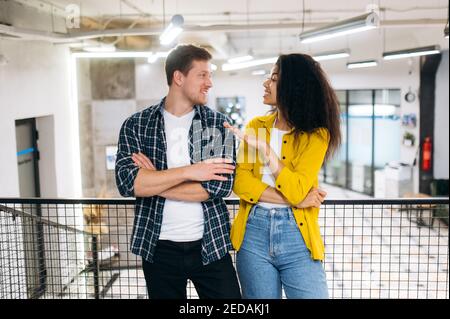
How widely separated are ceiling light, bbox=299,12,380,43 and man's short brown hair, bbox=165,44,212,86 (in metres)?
2.70

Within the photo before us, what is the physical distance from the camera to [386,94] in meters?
12.2

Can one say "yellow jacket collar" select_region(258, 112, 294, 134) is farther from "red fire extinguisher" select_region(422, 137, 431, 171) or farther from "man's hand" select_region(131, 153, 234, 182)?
"red fire extinguisher" select_region(422, 137, 431, 171)

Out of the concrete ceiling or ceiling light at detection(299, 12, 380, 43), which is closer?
ceiling light at detection(299, 12, 380, 43)

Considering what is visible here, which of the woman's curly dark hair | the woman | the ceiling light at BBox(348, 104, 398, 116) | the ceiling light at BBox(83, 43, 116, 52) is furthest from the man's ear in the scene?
the ceiling light at BBox(348, 104, 398, 116)

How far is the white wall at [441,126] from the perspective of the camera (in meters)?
10.9

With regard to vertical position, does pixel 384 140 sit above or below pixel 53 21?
below

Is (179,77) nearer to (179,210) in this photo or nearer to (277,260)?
(179,210)

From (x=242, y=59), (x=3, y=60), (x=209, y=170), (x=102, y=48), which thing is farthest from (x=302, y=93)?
(x=242, y=59)

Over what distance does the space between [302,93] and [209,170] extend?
0.42m

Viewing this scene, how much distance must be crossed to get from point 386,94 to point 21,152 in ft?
29.6

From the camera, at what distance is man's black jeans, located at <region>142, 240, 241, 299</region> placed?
5.85 feet

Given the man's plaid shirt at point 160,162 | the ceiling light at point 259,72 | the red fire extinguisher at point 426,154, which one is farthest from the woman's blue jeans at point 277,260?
the red fire extinguisher at point 426,154
